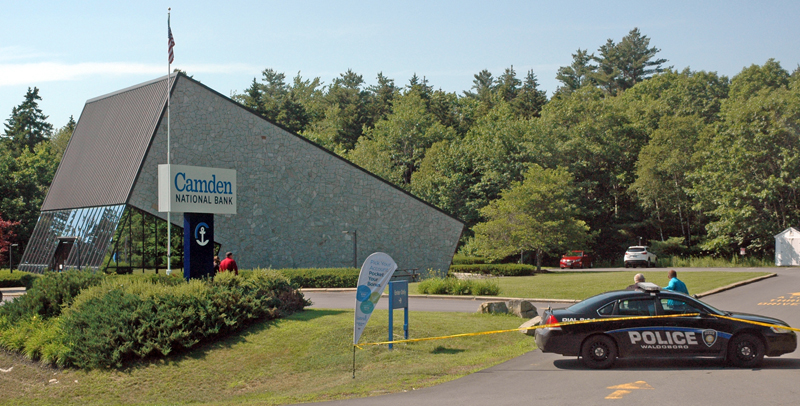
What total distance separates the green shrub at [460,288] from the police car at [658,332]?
13.3 m

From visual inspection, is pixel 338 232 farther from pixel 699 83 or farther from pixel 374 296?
pixel 699 83

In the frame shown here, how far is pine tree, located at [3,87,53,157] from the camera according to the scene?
86750 mm

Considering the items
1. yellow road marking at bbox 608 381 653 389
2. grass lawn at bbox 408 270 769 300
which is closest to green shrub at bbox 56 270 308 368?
yellow road marking at bbox 608 381 653 389

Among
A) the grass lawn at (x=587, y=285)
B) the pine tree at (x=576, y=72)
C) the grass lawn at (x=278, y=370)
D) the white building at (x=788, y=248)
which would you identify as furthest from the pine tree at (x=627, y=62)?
the grass lawn at (x=278, y=370)

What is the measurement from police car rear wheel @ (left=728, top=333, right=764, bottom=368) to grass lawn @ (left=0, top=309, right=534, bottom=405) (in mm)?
4059

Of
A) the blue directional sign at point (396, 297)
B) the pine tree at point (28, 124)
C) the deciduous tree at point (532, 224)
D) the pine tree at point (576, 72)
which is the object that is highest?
the pine tree at point (576, 72)

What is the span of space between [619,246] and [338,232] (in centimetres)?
3814


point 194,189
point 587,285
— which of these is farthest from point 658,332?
point 587,285

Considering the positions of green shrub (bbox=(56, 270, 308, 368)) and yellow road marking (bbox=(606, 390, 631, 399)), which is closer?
yellow road marking (bbox=(606, 390, 631, 399))

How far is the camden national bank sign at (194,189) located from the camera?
18.2 m

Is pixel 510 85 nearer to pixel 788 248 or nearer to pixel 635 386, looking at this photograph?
pixel 788 248

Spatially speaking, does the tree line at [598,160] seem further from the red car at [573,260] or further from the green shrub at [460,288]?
the green shrub at [460,288]

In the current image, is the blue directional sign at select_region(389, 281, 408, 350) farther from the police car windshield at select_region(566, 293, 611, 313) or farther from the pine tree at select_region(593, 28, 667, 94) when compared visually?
the pine tree at select_region(593, 28, 667, 94)

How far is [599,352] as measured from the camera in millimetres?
11547
